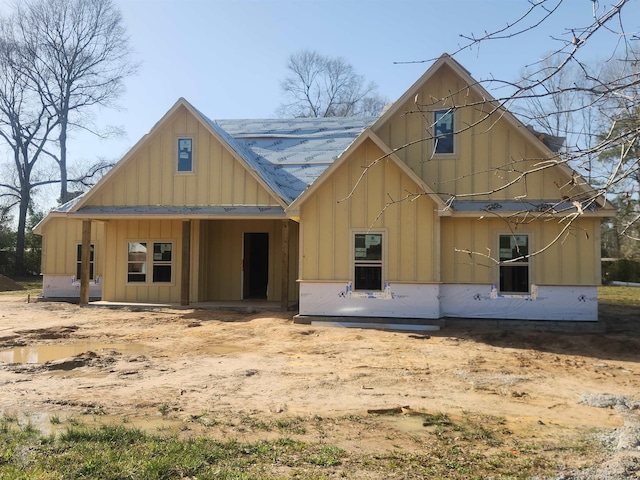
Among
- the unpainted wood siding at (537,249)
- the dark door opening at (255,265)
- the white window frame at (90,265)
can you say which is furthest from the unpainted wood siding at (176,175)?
the unpainted wood siding at (537,249)

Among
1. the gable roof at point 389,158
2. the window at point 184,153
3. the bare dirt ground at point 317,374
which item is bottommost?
the bare dirt ground at point 317,374

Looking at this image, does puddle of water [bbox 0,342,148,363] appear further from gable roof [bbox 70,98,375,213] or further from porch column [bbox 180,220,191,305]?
gable roof [bbox 70,98,375,213]

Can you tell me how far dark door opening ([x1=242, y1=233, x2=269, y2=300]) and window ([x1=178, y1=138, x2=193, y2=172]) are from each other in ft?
11.4

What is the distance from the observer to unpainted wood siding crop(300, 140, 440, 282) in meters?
14.2

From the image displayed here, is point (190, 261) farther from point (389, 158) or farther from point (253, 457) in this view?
point (253, 457)

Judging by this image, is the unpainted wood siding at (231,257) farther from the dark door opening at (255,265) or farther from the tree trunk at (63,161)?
the tree trunk at (63,161)

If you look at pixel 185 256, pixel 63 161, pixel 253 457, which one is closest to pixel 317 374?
pixel 253 457

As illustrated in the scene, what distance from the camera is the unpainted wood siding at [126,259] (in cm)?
1939

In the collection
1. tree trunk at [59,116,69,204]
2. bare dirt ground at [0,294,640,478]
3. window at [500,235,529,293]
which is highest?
tree trunk at [59,116,69,204]

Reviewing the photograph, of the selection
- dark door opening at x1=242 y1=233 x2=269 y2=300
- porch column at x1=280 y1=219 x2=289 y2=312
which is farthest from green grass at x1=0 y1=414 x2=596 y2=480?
dark door opening at x1=242 y1=233 x2=269 y2=300

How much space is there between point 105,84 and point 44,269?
24.5 m

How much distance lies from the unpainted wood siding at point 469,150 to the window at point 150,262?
29.5 ft

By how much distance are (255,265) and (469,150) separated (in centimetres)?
1044

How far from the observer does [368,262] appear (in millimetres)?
14539
